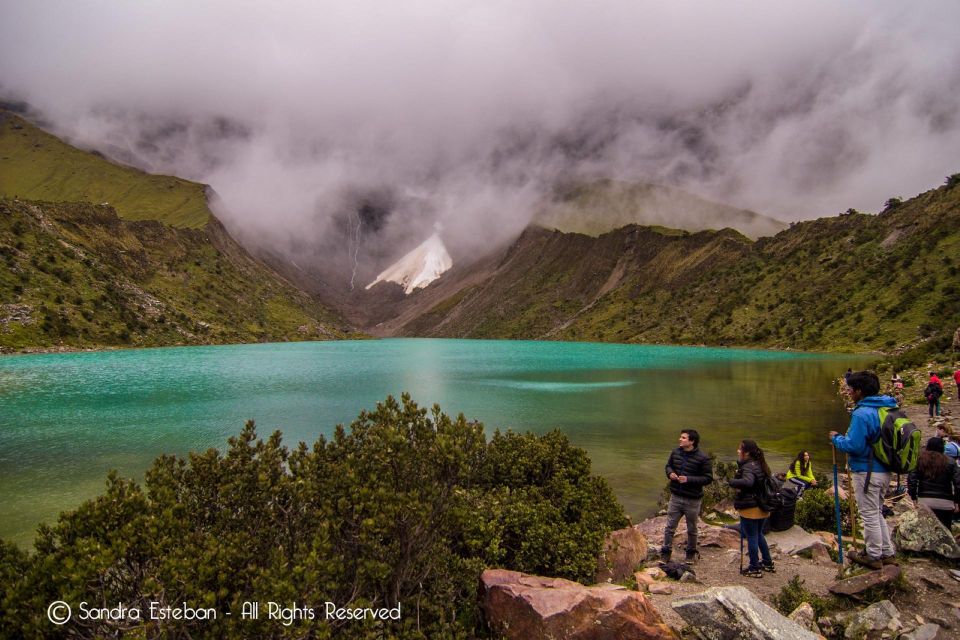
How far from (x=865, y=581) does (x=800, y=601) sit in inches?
54.7

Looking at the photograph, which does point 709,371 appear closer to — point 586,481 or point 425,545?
point 586,481

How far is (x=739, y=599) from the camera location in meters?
7.86

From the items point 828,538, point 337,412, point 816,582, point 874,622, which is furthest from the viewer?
point 337,412

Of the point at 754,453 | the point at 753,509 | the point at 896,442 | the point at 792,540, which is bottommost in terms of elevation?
the point at 792,540

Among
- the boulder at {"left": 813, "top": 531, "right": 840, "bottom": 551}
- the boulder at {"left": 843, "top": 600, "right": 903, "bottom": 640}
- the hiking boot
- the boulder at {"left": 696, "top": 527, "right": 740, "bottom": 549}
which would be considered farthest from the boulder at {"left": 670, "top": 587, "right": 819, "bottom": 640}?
the boulder at {"left": 813, "top": 531, "right": 840, "bottom": 551}

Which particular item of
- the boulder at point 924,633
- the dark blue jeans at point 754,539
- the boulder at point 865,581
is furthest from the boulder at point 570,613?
the dark blue jeans at point 754,539

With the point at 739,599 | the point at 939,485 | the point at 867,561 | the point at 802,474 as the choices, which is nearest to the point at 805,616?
the point at 739,599

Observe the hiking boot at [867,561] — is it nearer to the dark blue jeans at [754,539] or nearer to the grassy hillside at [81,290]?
the dark blue jeans at [754,539]

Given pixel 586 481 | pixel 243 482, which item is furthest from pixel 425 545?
pixel 586 481

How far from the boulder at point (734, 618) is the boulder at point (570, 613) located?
0.66m

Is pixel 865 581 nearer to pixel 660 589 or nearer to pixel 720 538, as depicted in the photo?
pixel 660 589

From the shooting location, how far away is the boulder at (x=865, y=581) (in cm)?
921

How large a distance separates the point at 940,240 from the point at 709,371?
104 metres

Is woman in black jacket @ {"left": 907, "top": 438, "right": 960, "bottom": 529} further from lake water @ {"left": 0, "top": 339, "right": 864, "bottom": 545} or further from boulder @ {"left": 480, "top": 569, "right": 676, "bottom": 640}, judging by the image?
boulder @ {"left": 480, "top": 569, "right": 676, "bottom": 640}
